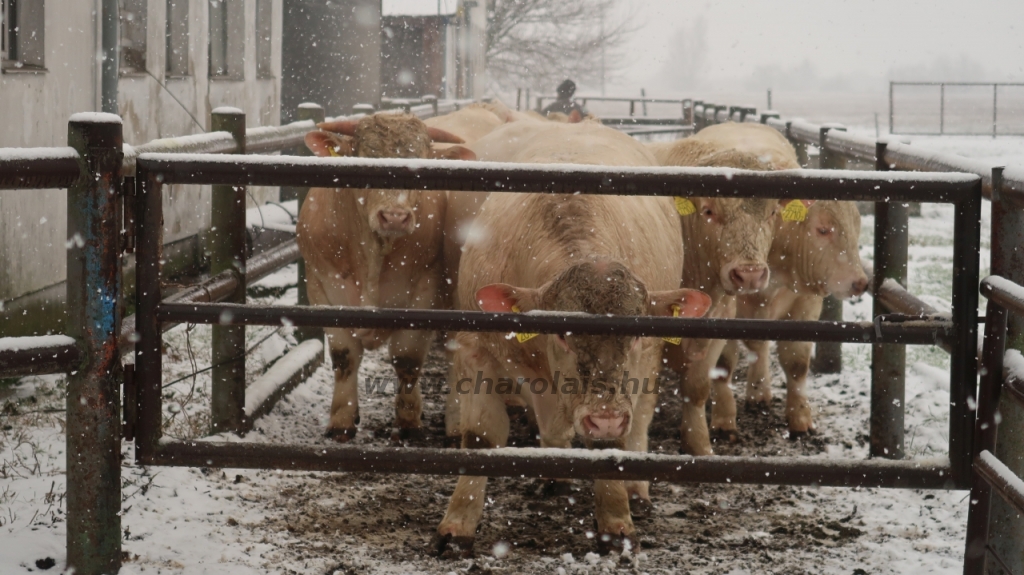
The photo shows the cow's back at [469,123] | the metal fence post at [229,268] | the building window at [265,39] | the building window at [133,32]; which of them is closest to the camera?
the metal fence post at [229,268]

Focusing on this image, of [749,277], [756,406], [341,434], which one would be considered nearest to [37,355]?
[341,434]

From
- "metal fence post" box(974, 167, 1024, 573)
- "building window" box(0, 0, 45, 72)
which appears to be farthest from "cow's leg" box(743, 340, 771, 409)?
"building window" box(0, 0, 45, 72)

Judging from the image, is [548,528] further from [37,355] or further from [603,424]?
[37,355]

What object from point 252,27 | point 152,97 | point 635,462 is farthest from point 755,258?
point 252,27

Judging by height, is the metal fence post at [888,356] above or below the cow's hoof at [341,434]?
above

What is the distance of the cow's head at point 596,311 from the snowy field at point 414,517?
66 centimetres

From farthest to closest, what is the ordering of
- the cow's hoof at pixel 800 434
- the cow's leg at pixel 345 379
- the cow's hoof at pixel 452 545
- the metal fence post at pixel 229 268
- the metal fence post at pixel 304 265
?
the metal fence post at pixel 304 265
the cow's hoof at pixel 800 434
the cow's leg at pixel 345 379
the metal fence post at pixel 229 268
the cow's hoof at pixel 452 545

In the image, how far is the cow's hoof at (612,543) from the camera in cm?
388

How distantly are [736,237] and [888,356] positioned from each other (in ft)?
3.18

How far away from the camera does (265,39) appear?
14000mm

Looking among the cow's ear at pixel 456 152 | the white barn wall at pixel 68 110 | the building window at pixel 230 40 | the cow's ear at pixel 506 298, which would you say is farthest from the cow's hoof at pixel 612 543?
the building window at pixel 230 40

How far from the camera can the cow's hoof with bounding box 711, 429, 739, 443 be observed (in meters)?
5.73

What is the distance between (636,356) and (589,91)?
92975mm

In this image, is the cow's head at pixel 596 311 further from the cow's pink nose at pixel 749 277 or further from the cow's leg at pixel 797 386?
the cow's leg at pixel 797 386
